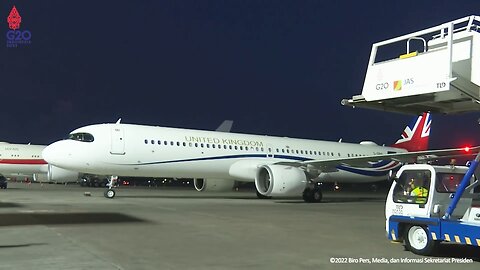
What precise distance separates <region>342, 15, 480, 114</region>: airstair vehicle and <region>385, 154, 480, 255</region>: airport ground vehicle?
0.98 meters

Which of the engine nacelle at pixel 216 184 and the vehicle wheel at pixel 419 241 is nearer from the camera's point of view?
the vehicle wheel at pixel 419 241

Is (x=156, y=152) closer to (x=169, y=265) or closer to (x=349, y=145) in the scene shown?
(x=349, y=145)

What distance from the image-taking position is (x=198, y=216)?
13.3 meters

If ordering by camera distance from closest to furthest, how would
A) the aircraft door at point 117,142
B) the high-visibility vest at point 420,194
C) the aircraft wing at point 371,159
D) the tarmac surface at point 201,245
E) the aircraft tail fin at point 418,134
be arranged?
the tarmac surface at point 201,245 < the high-visibility vest at point 420,194 < the aircraft wing at point 371,159 < the aircraft door at point 117,142 < the aircraft tail fin at point 418,134

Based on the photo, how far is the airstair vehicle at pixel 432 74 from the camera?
6.67m

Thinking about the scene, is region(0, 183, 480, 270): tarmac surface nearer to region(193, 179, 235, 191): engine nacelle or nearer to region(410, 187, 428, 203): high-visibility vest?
region(410, 187, 428, 203): high-visibility vest

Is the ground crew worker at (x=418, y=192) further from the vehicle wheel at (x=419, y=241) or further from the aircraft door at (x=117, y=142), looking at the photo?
the aircraft door at (x=117, y=142)

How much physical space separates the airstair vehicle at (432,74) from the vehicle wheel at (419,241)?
195 centimetres

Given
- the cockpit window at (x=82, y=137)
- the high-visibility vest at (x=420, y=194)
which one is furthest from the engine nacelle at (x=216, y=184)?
the high-visibility vest at (x=420, y=194)

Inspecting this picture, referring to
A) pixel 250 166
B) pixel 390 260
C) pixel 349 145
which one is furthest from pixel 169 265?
pixel 349 145

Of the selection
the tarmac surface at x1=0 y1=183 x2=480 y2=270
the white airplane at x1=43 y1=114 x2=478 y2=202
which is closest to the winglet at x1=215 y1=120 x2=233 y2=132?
the white airplane at x1=43 y1=114 x2=478 y2=202

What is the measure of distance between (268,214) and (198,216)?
228 cm

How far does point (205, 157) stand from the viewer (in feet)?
70.0

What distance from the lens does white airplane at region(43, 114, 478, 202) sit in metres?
19.5
